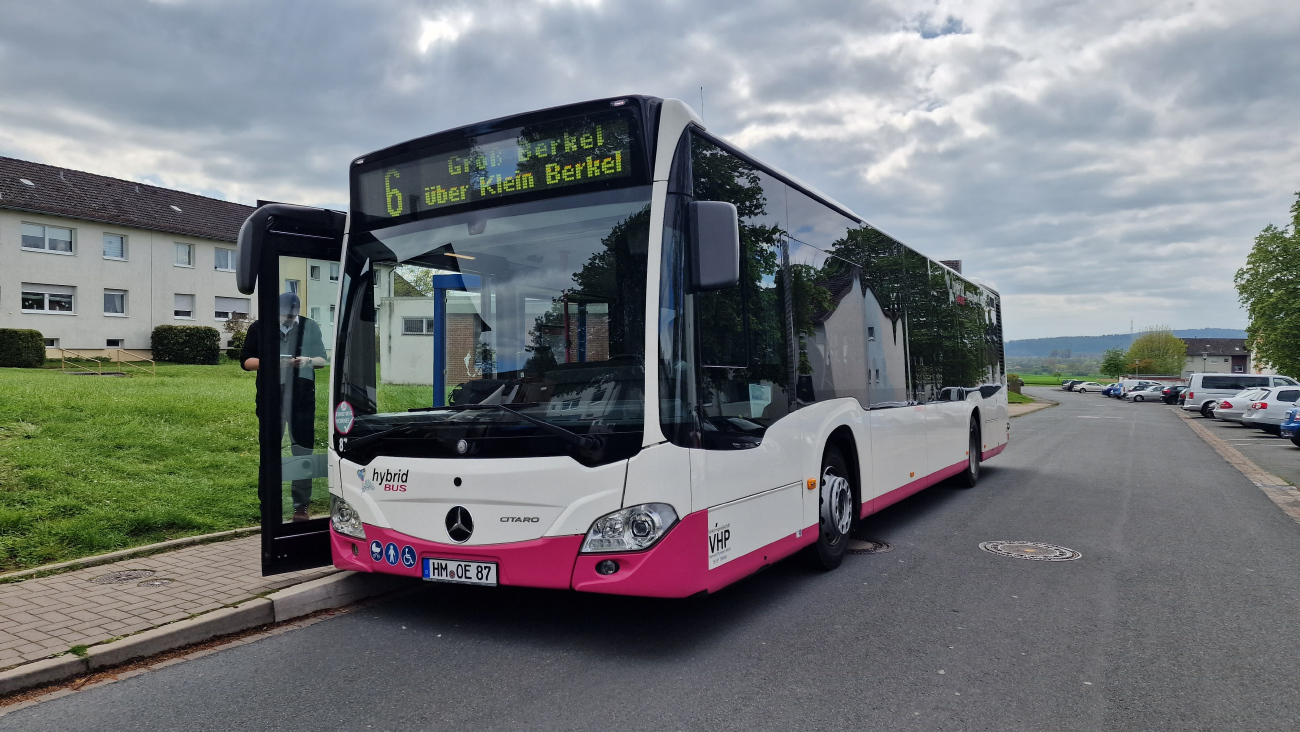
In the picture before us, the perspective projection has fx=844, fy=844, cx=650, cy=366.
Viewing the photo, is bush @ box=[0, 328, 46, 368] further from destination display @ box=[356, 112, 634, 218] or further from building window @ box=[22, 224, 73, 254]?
destination display @ box=[356, 112, 634, 218]

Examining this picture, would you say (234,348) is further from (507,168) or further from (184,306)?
(507,168)

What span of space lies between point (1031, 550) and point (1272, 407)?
72.0 ft

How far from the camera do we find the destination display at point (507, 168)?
15.0 feet

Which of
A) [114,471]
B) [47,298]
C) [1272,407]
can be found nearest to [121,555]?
[114,471]

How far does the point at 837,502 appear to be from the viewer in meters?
6.26

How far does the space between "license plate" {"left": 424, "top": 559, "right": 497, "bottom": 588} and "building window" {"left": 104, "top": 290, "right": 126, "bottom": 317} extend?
40.4m

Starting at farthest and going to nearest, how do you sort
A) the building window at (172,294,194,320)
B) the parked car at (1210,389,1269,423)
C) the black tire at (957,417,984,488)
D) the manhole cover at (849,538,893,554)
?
1. the building window at (172,294,194,320)
2. the parked car at (1210,389,1269,423)
3. the black tire at (957,417,984,488)
4. the manhole cover at (849,538,893,554)

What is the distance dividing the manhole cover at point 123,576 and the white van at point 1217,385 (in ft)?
118

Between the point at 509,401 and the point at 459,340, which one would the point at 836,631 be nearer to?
the point at 509,401

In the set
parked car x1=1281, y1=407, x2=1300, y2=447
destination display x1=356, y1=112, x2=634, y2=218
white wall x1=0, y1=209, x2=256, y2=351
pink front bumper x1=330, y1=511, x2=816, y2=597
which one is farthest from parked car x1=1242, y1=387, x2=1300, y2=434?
white wall x1=0, y1=209, x2=256, y2=351

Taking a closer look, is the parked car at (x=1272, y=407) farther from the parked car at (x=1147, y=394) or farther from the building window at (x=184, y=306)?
the parked car at (x=1147, y=394)

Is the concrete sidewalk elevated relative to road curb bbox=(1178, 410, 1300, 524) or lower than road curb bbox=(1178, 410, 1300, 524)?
elevated

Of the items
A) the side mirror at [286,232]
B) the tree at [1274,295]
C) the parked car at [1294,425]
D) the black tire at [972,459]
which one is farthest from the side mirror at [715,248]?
the tree at [1274,295]

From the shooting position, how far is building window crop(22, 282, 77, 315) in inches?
1387
